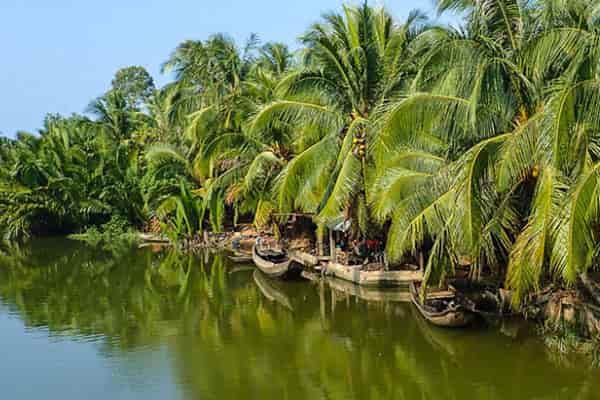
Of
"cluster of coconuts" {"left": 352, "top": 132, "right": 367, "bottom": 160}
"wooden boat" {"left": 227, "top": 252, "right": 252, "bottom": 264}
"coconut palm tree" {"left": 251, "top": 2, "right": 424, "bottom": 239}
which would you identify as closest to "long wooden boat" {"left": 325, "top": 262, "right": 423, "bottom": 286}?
"coconut palm tree" {"left": 251, "top": 2, "right": 424, "bottom": 239}

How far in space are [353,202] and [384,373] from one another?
6.12m

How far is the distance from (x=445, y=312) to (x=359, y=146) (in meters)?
4.58

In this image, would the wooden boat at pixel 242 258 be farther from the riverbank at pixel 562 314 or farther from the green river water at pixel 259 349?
the riverbank at pixel 562 314

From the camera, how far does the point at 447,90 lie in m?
9.40

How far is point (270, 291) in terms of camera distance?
51.0ft

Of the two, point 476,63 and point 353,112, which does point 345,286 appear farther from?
point 476,63

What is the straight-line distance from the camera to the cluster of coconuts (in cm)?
1357

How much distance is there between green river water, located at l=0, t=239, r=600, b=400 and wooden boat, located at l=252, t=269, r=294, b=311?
2.8 inches

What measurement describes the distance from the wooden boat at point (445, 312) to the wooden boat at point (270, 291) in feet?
11.6

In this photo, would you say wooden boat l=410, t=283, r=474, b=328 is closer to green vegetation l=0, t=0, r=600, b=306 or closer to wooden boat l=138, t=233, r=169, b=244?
green vegetation l=0, t=0, r=600, b=306

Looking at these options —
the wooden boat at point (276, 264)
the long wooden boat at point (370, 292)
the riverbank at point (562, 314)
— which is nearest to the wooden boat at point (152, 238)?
the wooden boat at point (276, 264)

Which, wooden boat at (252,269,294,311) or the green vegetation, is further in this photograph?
wooden boat at (252,269,294,311)

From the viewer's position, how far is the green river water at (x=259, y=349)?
8359 millimetres

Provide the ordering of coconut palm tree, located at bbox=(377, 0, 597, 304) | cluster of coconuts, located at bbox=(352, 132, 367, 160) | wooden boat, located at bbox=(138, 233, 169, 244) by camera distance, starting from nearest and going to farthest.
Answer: coconut palm tree, located at bbox=(377, 0, 597, 304)
cluster of coconuts, located at bbox=(352, 132, 367, 160)
wooden boat, located at bbox=(138, 233, 169, 244)
